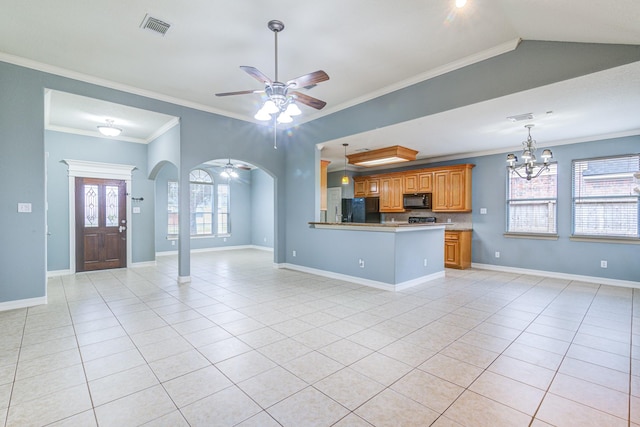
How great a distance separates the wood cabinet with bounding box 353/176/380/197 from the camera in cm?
870

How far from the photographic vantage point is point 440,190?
7.32m

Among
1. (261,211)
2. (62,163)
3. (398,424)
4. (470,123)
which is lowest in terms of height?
(398,424)

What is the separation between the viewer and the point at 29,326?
329cm

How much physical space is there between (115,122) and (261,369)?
5.72 m

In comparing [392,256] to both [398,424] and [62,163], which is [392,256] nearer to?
[398,424]

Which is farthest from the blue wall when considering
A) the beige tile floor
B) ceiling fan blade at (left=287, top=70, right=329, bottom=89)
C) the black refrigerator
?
ceiling fan blade at (left=287, top=70, right=329, bottom=89)

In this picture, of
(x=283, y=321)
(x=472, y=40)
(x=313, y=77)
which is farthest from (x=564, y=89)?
(x=283, y=321)

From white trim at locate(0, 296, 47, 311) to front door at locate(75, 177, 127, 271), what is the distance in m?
2.59

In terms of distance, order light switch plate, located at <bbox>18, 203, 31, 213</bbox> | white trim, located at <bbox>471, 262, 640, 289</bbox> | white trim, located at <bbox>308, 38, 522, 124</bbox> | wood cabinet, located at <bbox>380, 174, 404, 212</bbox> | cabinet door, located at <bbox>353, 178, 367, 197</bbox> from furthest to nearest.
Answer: cabinet door, located at <bbox>353, 178, 367, 197</bbox> < wood cabinet, located at <bbox>380, 174, 404, 212</bbox> < white trim, located at <bbox>471, 262, 640, 289</bbox> < light switch plate, located at <bbox>18, 203, 31, 213</bbox> < white trim, located at <bbox>308, 38, 522, 124</bbox>

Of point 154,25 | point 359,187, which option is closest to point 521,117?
point 154,25

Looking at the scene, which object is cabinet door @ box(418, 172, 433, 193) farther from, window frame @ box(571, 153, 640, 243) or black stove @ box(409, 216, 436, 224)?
window frame @ box(571, 153, 640, 243)

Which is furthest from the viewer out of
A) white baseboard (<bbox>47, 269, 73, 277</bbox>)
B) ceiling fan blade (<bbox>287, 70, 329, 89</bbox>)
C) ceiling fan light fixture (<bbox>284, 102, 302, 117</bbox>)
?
white baseboard (<bbox>47, 269, 73, 277</bbox>)

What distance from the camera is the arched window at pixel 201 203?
9.68 metres

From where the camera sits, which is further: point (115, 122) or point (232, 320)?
point (115, 122)
